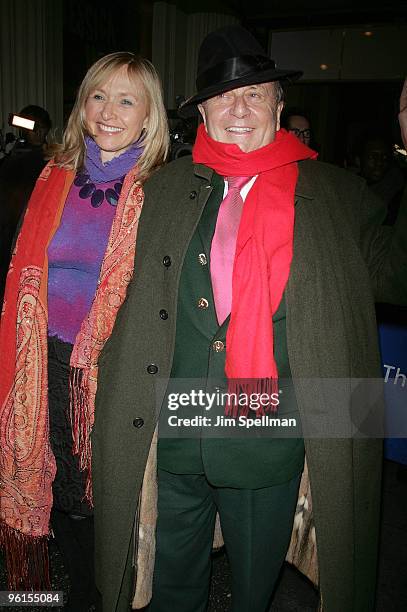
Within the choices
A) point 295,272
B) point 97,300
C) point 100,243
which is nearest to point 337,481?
point 295,272

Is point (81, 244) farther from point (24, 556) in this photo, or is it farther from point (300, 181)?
point (24, 556)

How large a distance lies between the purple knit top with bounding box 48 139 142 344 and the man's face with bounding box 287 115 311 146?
2.50m

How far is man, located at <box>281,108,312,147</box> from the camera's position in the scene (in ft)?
13.3

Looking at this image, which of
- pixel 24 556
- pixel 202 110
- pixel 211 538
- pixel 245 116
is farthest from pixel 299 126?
pixel 24 556

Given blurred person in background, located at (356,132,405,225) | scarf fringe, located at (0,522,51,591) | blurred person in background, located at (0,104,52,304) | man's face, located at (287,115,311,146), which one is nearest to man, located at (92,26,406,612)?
scarf fringe, located at (0,522,51,591)

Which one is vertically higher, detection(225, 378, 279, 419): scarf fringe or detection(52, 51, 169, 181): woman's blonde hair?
detection(52, 51, 169, 181): woman's blonde hair

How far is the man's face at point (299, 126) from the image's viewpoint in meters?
4.04

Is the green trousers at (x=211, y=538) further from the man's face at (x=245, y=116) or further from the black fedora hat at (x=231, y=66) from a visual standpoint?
the black fedora hat at (x=231, y=66)

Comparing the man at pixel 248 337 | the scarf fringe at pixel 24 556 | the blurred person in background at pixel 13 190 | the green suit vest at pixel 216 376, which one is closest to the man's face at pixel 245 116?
the man at pixel 248 337

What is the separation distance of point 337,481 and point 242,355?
478 mm

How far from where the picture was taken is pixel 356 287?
151 centimetres

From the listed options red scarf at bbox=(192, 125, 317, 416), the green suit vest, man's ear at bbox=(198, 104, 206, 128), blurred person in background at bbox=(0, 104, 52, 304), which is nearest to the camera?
red scarf at bbox=(192, 125, 317, 416)

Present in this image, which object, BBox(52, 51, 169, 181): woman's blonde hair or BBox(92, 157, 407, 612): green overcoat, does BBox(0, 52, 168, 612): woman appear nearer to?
BBox(52, 51, 169, 181): woman's blonde hair

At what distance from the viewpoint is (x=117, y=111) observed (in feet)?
5.98
